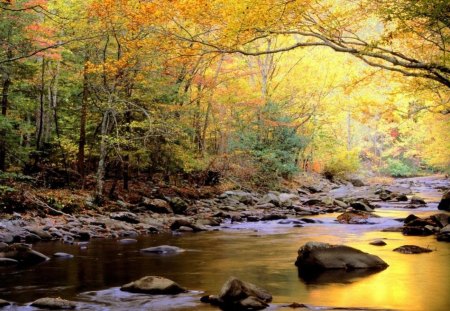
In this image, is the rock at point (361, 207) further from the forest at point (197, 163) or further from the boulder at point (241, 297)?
the boulder at point (241, 297)

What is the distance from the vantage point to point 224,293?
6293 mm

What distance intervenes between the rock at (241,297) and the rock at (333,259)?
226cm

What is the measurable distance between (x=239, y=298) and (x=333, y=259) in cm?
295

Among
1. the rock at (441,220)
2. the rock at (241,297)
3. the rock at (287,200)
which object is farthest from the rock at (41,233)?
the rock at (287,200)

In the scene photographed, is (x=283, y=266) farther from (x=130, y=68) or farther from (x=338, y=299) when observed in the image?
(x=130, y=68)

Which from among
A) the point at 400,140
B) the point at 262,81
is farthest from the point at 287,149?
the point at 400,140

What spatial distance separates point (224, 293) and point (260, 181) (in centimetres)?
1844

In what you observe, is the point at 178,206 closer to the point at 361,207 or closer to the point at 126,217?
the point at 126,217

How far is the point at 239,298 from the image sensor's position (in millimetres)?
6266

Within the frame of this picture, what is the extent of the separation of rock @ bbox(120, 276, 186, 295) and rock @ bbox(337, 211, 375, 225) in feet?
32.0

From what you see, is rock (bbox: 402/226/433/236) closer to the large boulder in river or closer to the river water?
the river water

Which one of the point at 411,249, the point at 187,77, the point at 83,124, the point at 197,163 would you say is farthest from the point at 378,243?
the point at 187,77

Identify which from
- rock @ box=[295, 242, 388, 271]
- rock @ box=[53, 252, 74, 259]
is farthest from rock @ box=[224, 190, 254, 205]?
rock @ box=[295, 242, 388, 271]

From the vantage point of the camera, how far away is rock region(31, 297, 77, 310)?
6.14m
